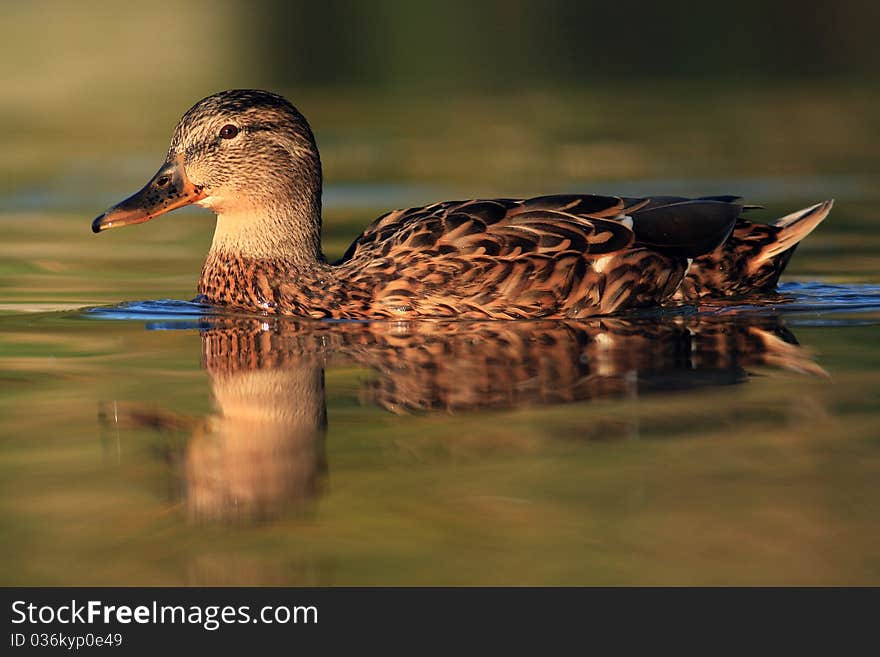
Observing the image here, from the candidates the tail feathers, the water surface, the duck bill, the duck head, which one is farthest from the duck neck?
the tail feathers

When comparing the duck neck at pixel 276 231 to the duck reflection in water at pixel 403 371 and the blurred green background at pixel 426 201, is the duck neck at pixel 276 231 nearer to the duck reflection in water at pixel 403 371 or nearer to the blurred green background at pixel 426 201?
the duck reflection in water at pixel 403 371

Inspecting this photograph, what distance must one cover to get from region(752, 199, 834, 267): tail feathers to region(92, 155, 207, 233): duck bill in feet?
11.3

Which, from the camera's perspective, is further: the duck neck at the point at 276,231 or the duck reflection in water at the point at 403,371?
the duck neck at the point at 276,231

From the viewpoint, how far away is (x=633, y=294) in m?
9.59

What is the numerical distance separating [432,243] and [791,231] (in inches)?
91.2

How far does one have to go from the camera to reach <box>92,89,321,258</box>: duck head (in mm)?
10023

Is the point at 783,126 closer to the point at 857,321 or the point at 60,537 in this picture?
the point at 857,321

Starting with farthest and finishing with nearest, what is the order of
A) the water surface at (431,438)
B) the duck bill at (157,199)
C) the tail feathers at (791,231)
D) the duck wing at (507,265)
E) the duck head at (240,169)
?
1. the tail feathers at (791,231)
2. the duck head at (240,169)
3. the duck bill at (157,199)
4. the duck wing at (507,265)
5. the water surface at (431,438)

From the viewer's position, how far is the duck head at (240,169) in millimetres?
10023

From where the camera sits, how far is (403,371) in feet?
26.0

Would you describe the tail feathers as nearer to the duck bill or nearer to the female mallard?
the female mallard

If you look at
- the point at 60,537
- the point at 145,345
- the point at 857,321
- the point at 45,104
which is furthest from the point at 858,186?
the point at 45,104

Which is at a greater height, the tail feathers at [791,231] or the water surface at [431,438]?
the tail feathers at [791,231]

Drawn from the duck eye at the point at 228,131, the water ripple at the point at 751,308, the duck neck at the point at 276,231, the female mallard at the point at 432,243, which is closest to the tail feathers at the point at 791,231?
the female mallard at the point at 432,243
